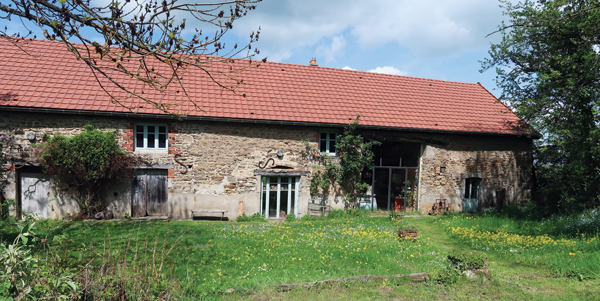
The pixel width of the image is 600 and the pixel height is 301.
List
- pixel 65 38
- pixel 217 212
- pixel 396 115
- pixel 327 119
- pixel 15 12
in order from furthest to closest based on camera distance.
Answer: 1. pixel 396 115
2. pixel 327 119
3. pixel 217 212
4. pixel 15 12
5. pixel 65 38

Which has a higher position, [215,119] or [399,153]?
[215,119]

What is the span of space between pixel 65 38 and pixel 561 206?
1596 cm

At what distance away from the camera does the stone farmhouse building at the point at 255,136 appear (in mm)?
11141

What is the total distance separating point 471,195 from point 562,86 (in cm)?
526

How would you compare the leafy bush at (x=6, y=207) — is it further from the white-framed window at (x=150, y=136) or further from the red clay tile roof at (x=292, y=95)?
the white-framed window at (x=150, y=136)

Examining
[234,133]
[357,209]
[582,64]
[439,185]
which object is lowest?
[357,209]

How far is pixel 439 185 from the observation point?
556 inches

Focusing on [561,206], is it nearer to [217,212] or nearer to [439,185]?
[439,185]


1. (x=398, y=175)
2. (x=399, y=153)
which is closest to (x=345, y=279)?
(x=398, y=175)

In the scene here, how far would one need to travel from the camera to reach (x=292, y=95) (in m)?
14.0

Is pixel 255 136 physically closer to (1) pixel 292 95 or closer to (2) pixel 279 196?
(2) pixel 279 196

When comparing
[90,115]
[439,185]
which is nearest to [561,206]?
[439,185]

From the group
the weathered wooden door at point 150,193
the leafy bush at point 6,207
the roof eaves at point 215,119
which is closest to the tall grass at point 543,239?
the roof eaves at point 215,119

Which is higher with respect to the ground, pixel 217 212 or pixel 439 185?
pixel 439 185
